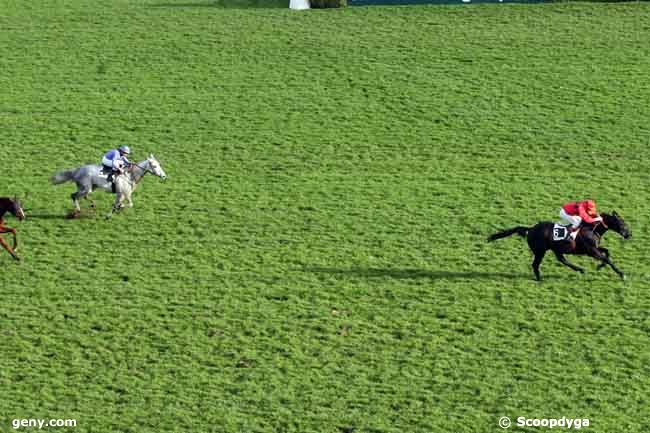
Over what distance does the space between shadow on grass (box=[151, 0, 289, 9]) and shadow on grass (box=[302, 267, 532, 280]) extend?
21066mm

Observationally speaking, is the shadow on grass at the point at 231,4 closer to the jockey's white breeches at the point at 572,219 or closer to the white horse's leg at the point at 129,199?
the white horse's leg at the point at 129,199

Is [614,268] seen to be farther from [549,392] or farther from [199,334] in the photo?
[199,334]

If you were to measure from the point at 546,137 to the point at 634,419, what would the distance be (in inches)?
561

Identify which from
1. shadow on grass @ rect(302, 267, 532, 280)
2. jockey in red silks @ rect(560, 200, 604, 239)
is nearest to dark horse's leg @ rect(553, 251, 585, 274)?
jockey in red silks @ rect(560, 200, 604, 239)

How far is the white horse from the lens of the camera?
82.6 feet

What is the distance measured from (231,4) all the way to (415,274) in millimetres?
22464

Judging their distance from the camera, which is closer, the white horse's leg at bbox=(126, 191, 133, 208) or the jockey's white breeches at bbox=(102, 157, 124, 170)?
the jockey's white breeches at bbox=(102, 157, 124, 170)

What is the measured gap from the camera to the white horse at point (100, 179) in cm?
2517

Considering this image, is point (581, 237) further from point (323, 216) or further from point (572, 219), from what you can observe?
point (323, 216)

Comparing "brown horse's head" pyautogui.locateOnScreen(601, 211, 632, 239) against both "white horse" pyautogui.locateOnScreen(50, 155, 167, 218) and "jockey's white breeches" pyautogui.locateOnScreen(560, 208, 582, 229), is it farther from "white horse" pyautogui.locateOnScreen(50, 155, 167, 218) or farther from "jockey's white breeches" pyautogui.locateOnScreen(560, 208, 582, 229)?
"white horse" pyautogui.locateOnScreen(50, 155, 167, 218)

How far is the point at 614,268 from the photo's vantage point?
74.1 ft

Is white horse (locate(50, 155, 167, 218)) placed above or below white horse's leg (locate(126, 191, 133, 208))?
above

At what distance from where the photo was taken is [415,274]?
2342cm

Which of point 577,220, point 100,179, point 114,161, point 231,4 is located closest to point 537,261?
point 577,220
